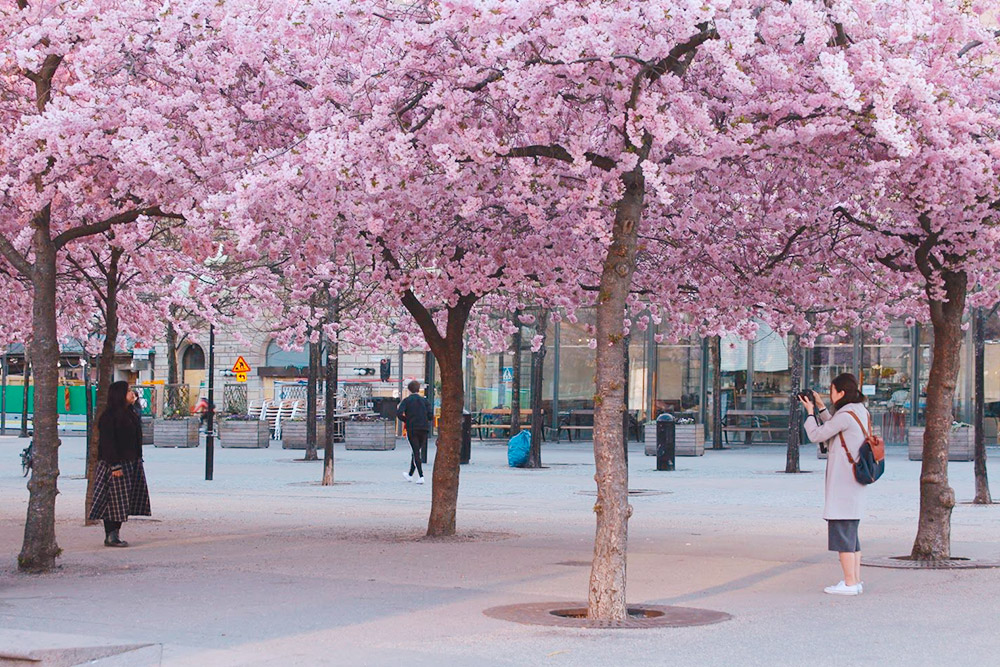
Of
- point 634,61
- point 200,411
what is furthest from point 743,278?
point 200,411

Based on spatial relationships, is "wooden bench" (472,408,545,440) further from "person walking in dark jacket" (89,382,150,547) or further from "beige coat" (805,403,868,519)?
"beige coat" (805,403,868,519)

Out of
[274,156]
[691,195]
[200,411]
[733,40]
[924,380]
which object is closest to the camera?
[733,40]

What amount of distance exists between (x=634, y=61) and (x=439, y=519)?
275 inches

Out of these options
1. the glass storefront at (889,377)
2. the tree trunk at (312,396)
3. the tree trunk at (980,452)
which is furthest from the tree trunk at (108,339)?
the glass storefront at (889,377)

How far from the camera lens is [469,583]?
11.8 metres

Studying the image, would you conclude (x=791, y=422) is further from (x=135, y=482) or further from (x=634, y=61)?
(x=634, y=61)

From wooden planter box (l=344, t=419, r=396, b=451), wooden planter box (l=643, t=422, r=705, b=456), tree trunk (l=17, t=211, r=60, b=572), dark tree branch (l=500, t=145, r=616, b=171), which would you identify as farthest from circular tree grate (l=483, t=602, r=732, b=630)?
wooden planter box (l=344, t=419, r=396, b=451)

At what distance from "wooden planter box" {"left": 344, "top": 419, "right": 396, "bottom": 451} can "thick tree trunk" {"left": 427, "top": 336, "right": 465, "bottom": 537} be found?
23508 mm

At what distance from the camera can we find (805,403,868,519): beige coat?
11.0 m

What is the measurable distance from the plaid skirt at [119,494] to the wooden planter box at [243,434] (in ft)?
83.6

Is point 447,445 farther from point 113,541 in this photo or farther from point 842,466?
point 842,466

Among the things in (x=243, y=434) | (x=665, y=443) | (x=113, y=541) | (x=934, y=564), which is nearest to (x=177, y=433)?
(x=243, y=434)

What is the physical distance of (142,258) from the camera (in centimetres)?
1634

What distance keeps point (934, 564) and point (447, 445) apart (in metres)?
5.37
